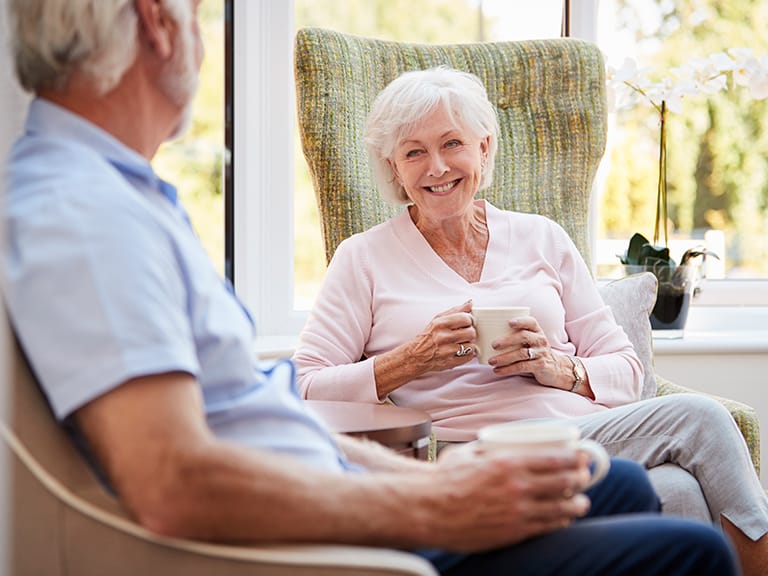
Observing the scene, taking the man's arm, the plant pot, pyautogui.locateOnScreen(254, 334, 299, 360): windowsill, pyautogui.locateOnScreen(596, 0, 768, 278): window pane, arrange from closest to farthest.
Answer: the man's arm
pyautogui.locateOnScreen(254, 334, 299, 360): windowsill
the plant pot
pyautogui.locateOnScreen(596, 0, 768, 278): window pane

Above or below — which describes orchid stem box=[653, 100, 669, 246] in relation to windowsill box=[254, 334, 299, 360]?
above

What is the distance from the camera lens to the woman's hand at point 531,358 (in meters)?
1.74

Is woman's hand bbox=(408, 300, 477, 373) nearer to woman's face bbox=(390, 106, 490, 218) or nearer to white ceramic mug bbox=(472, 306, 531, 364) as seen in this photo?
white ceramic mug bbox=(472, 306, 531, 364)

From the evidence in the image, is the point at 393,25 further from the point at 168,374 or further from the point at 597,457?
the point at 168,374

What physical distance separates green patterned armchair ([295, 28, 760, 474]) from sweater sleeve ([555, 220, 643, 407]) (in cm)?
21

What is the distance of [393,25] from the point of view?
309 centimetres

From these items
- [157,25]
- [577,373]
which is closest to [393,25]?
[577,373]

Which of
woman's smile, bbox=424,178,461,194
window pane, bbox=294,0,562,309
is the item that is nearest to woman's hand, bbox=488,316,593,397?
woman's smile, bbox=424,178,461,194

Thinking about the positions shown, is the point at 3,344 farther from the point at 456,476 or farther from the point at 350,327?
the point at 350,327

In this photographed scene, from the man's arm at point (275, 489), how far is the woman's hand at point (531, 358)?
81cm

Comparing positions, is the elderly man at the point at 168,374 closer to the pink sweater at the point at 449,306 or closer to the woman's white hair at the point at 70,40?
the woman's white hair at the point at 70,40

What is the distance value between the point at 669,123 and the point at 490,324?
1925 mm

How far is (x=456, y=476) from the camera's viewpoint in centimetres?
91

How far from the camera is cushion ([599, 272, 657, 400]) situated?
86.7 inches
